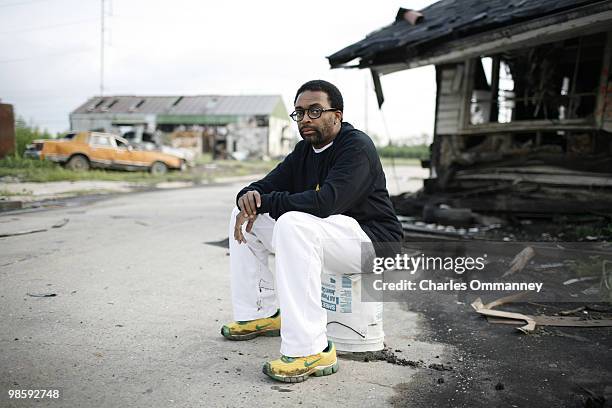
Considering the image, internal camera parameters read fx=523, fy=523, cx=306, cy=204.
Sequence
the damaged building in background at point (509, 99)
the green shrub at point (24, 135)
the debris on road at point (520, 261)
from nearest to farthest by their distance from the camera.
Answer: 1. the debris on road at point (520, 261)
2. the damaged building in background at point (509, 99)
3. the green shrub at point (24, 135)

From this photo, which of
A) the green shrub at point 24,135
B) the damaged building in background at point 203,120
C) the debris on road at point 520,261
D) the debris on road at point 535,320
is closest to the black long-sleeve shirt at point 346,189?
the debris on road at point 535,320

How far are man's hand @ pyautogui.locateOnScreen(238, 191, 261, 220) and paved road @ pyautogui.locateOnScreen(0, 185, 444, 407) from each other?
87cm

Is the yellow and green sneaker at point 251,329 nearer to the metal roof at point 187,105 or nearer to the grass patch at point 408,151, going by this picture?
the metal roof at point 187,105

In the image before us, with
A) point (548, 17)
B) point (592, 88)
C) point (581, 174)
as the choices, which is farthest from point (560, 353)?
point (592, 88)

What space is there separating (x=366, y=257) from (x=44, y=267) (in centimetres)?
364

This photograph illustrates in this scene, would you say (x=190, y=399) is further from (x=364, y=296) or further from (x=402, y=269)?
(x=402, y=269)

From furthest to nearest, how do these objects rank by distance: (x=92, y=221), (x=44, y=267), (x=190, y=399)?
(x=92, y=221) < (x=44, y=267) < (x=190, y=399)

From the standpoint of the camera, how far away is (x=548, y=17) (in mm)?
6230

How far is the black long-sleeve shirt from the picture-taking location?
2965 millimetres

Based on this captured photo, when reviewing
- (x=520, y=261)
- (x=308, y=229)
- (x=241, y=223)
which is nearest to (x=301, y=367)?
(x=308, y=229)

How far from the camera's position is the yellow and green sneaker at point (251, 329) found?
345cm

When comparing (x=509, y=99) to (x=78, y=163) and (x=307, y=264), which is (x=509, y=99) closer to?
(x=307, y=264)

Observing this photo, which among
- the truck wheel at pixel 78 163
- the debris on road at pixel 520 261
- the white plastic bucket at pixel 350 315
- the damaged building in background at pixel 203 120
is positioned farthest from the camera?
the damaged building in background at pixel 203 120

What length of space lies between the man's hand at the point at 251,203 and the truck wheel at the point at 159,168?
18048 millimetres
